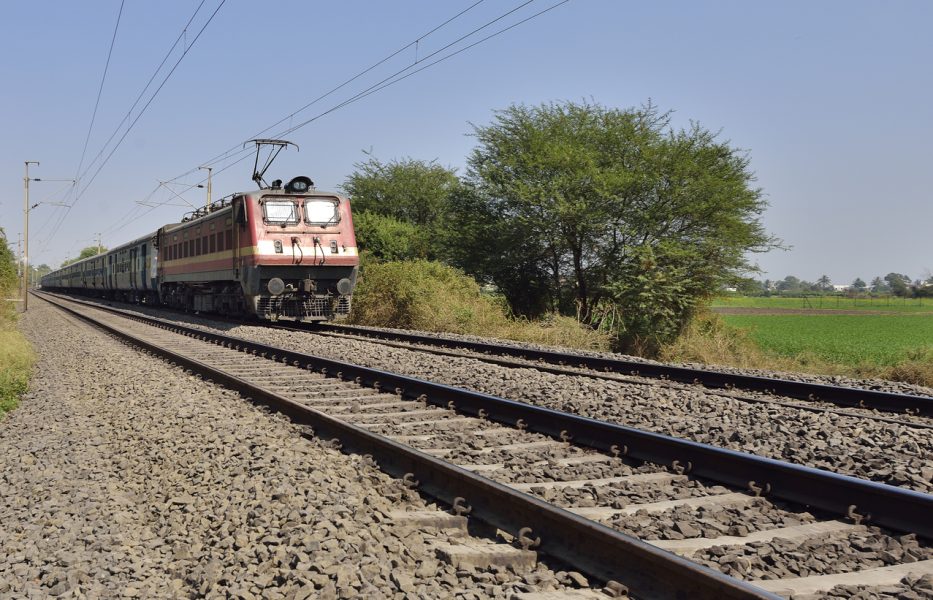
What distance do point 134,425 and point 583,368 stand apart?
626 cm

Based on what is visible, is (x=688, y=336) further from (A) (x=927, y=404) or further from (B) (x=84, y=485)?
(B) (x=84, y=485)

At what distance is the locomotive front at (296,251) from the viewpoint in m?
18.5

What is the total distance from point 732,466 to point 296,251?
1548 cm

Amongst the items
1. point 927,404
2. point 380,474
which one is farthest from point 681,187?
point 380,474

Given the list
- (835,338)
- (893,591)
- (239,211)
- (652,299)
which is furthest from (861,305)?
(893,591)

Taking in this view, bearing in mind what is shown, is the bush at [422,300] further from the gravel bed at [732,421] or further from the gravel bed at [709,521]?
the gravel bed at [709,521]

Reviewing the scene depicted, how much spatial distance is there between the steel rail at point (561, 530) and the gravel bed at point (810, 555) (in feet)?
1.19

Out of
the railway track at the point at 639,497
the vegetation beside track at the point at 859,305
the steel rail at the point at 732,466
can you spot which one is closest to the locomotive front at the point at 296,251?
the steel rail at the point at 732,466

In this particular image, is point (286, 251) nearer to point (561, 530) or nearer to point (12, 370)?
point (12, 370)

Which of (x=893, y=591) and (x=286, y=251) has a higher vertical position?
(x=286, y=251)

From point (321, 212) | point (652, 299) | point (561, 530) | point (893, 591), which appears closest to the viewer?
point (893, 591)

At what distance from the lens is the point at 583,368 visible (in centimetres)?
1121

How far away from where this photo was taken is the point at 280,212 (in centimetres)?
1880

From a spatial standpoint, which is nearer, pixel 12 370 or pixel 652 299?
pixel 12 370
